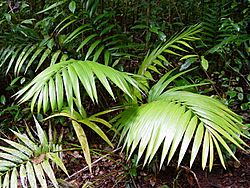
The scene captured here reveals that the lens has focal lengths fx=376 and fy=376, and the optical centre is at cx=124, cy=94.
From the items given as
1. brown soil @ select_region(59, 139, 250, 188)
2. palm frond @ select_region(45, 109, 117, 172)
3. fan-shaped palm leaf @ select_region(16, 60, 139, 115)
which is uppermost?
fan-shaped palm leaf @ select_region(16, 60, 139, 115)

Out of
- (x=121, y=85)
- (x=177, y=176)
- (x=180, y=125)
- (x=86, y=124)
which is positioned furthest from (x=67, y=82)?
(x=177, y=176)

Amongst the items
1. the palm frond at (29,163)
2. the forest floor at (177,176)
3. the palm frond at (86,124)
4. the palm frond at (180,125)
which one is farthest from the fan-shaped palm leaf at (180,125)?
the forest floor at (177,176)

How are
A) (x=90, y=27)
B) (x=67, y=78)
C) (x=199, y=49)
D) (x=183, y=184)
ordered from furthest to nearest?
(x=199, y=49)
(x=90, y=27)
(x=183, y=184)
(x=67, y=78)

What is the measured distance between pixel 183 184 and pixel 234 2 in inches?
47.8

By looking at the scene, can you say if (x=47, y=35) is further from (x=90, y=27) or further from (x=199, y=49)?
(x=199, y=49)

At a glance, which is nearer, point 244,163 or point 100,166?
point 244,163

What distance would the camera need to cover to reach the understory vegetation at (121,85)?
154cm

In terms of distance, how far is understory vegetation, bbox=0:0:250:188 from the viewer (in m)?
1.54

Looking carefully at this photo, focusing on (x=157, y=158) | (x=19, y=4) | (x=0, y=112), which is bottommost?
(x=157, y=158)

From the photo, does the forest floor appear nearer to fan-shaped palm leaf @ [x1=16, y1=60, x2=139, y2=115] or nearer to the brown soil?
the brown soil

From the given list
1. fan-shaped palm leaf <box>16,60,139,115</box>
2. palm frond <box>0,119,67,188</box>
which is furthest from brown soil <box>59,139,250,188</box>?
fan-shaped palm leaf <box>16,60,139,115</box>

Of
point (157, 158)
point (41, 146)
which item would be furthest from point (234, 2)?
point (41, 146)

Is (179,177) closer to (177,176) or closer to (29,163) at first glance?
(177,176)

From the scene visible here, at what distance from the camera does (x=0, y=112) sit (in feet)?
8.78
